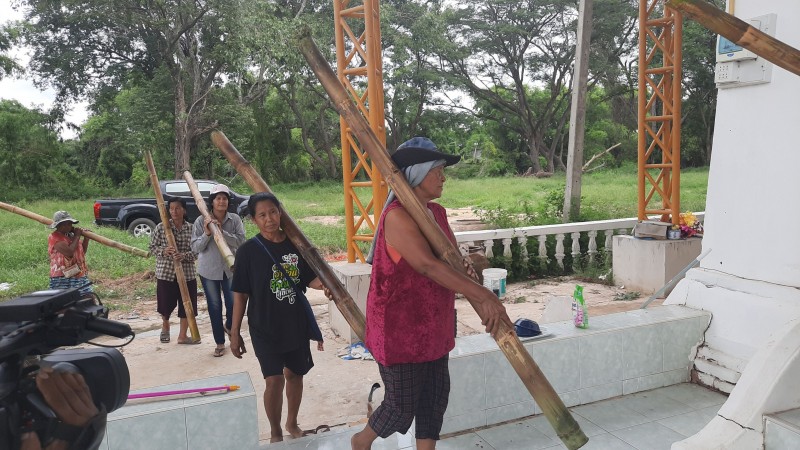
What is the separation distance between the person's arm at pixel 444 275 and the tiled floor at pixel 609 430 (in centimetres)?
109

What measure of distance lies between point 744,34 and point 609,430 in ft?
6.51

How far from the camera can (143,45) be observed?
57.6 ft

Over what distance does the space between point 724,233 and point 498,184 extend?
19.1 metres

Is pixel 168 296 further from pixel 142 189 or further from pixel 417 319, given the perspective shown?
pixel 142 189

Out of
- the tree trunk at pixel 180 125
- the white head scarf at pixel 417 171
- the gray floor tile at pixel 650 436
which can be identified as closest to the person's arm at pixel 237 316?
the white head scarf at pixel 417 171

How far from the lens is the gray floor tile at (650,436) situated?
109 inches

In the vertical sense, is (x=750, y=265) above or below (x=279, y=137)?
below

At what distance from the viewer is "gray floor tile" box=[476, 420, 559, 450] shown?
9.20 feet

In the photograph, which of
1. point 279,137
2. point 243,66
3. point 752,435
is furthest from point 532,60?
point 752,435

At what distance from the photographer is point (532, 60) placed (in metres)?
25.3

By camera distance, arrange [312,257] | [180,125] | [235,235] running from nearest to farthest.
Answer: [312,257], [235,235], [180,125]

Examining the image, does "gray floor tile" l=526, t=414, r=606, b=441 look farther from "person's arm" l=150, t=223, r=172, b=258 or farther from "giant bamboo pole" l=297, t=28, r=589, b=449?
"person's arm" l=150, t=223, r=172, b=258

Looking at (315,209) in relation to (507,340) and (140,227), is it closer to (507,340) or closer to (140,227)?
(140,227)

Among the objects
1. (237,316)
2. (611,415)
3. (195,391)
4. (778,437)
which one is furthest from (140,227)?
(778,437)
